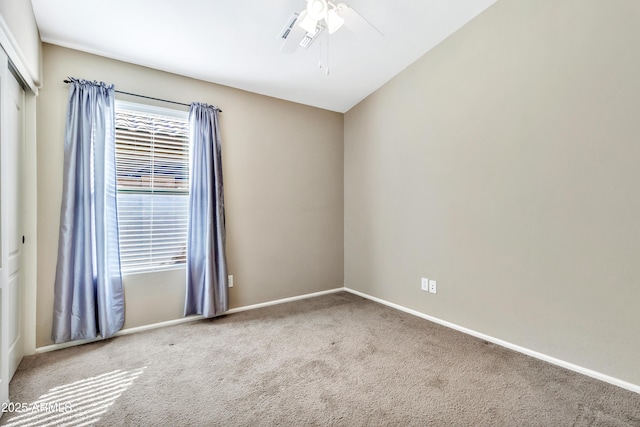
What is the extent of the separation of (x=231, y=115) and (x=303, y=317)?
2.27 metres

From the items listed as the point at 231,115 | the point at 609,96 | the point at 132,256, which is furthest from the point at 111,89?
the point at 609,96

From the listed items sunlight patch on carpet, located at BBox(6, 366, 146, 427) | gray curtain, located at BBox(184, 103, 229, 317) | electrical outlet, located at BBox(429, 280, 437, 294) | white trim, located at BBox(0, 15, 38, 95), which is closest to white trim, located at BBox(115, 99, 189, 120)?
gray curtain, located at BBox(184, 103, 229, 317)

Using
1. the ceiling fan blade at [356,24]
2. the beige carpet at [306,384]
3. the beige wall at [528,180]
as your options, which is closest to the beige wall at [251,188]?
the beige carpet at [306,384]

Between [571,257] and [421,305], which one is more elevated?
[571,257]

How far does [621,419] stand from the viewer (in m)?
1.46

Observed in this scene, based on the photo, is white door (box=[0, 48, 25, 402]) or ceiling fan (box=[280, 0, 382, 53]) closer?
white door (box=[0, 48, 25, 402])

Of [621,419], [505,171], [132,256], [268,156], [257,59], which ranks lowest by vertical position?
[621,419]

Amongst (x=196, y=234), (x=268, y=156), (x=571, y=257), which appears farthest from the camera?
(x=268, y=156)

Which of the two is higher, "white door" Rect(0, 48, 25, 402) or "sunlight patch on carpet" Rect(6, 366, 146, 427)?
"white door" Rect(0, 48, 25, 402)

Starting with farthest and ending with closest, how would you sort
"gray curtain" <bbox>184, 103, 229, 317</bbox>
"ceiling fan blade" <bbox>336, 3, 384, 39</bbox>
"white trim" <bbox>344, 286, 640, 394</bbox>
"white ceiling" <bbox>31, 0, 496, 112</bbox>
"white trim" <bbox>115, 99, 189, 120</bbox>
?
"gray curtain" <bbox>184, 103, 229, 317</bbox> < "white trim" <bbox>115, 99, 189, 120</bbox> < "ceiling fan blade" <bbox>336, 3, 384, 39</bbox> < "white ceiling" <bbox>31, 0, 496, 112</bbox> < "white trim" <bbox>344, 286, 640, 394</bbox>

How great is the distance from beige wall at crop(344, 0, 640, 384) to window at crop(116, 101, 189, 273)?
2218 millimetres

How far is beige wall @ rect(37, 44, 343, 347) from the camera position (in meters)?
2.21

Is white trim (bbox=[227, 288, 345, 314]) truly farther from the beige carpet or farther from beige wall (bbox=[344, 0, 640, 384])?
beige wall (bbox=[344, 0, 640, 384])

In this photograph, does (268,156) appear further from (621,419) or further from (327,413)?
(621,419)
